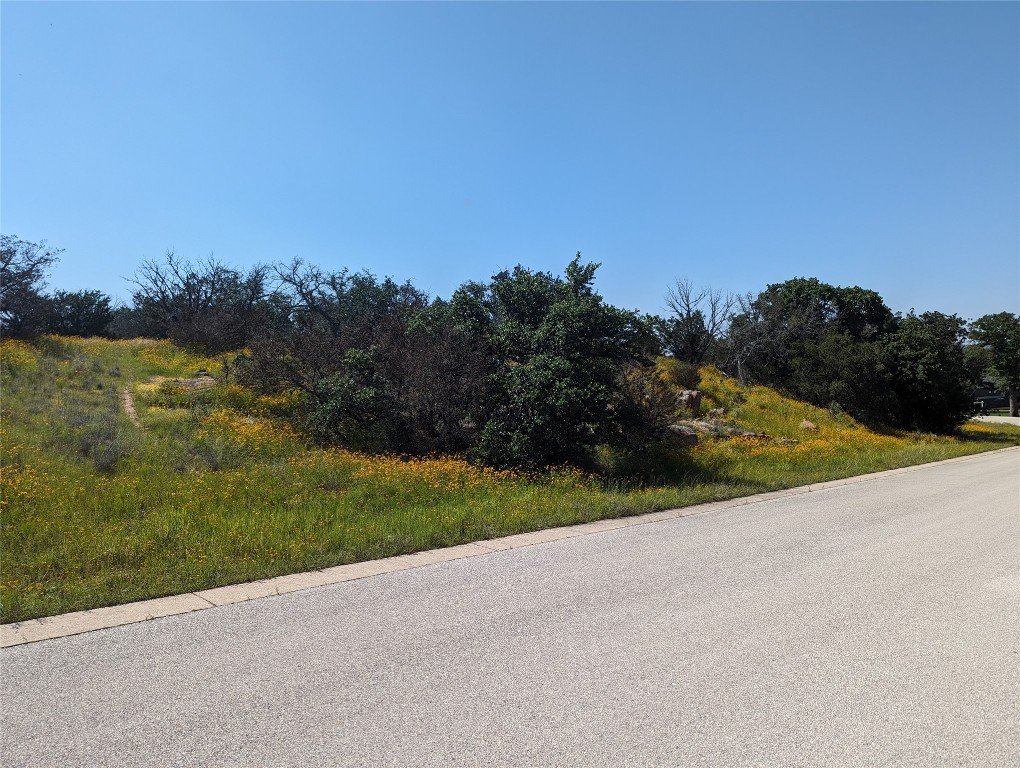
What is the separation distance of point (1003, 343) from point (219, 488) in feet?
223

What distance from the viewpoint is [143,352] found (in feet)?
84.9

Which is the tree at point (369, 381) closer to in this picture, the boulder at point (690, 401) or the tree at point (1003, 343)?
the boulder at point (690, 401)

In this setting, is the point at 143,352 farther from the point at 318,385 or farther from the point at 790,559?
the point at 790,559

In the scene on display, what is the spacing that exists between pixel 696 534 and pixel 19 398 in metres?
15.7

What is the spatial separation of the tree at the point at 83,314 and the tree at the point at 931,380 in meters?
44.3

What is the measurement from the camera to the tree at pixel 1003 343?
57.8m

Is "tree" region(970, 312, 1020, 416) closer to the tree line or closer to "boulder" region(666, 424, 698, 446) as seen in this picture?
the tree line

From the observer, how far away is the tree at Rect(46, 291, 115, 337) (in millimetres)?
37594

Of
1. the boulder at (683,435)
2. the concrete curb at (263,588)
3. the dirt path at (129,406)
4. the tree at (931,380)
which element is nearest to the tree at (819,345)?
the tree at (931,380)

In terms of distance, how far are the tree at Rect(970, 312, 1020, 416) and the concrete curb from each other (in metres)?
62.5

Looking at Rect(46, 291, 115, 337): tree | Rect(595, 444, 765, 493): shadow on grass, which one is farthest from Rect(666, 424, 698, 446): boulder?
Rect(46, 291, 115, 337): tree

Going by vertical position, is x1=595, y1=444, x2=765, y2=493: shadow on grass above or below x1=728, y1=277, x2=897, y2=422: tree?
below

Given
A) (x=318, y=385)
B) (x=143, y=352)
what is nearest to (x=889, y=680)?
(x=318, y=385)

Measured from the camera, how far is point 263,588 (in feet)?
20.7
